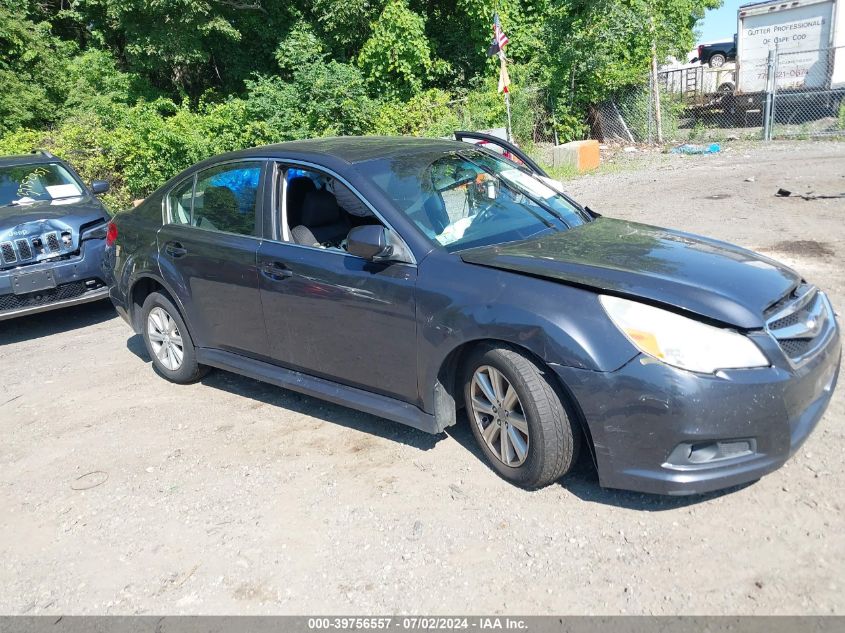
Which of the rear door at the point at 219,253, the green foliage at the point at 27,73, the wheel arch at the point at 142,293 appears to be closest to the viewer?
the rear door at the point at 219,253

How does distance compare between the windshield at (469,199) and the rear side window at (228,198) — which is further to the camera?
the rear side window at (228,198)

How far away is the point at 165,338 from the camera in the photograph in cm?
551

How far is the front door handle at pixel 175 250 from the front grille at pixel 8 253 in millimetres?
2759

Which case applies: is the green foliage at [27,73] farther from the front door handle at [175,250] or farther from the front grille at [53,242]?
the front door handle at [175,250]

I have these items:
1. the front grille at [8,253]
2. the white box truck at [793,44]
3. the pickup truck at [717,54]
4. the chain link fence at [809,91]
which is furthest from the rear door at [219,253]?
the pickup truck at [717,54]

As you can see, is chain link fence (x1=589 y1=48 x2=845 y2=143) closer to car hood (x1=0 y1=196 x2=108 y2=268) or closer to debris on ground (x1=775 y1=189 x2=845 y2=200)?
debris on ground (x1=775 y1=189 x2=845 y2=200)

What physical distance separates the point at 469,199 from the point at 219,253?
1.66 metres

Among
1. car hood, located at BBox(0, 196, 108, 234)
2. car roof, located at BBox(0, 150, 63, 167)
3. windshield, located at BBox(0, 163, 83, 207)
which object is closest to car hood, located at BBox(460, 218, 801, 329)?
car hood, located at BBox(0, 196, 108, 234)

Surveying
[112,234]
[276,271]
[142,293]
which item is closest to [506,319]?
[276,271]

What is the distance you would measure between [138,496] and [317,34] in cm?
1898

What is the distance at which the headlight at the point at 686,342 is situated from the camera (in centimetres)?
304

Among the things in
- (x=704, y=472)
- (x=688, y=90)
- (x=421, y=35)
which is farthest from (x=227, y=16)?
(x=704, y=472)

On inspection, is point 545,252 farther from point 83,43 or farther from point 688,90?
point 83,43

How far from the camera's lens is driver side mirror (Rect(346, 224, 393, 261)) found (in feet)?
12.3
